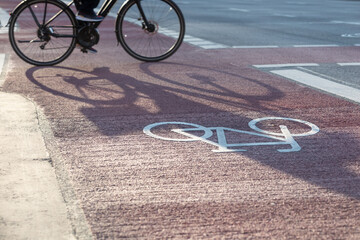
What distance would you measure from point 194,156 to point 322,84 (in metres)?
3.15

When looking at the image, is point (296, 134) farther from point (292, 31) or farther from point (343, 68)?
point (292, 31)

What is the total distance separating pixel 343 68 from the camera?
811 cm

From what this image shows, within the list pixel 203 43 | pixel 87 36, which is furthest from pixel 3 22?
pixel 87 36

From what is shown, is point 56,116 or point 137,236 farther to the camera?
point 56,116

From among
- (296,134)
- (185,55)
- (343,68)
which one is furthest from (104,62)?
(296,134)

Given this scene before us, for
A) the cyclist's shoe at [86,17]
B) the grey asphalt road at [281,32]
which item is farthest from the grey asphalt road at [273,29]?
the cyclist's shoe at [86,17]

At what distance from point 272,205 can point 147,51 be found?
559cm

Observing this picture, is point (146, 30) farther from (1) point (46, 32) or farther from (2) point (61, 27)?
(1) point (46, 32)

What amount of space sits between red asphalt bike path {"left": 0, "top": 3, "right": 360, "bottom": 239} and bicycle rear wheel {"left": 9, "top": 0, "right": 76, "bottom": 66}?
226 millimetres

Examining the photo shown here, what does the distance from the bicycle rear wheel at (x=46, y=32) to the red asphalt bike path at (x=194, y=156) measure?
0.74ft

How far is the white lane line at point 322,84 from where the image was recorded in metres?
6.41

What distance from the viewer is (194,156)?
4.25 m

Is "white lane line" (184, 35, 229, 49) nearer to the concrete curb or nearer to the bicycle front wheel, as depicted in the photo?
the bicycle front wheel

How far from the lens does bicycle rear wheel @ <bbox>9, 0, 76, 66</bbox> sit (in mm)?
7434
